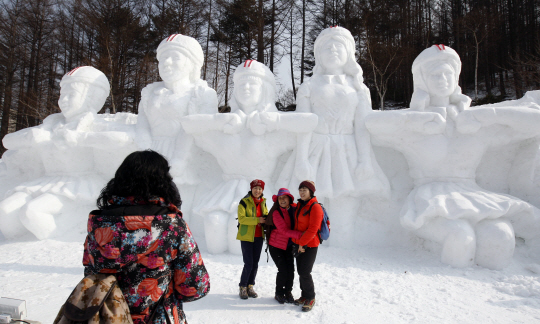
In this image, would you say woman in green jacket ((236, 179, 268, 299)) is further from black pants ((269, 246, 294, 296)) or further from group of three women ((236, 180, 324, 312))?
black pants ((269, 246, 294, 296))

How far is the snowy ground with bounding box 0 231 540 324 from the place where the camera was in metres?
2.35

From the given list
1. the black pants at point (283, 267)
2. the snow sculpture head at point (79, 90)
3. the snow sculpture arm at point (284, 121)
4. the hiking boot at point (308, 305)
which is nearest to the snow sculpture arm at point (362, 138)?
the snow sculpture arm at point (284, 121)

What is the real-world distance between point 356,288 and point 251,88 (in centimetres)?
267

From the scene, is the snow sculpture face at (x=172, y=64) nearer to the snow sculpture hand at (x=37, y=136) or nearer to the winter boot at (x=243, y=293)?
the snow sculpture hand at (x=37, y=136)

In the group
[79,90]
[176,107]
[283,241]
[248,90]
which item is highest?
[79,90]

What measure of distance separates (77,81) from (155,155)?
173 inches

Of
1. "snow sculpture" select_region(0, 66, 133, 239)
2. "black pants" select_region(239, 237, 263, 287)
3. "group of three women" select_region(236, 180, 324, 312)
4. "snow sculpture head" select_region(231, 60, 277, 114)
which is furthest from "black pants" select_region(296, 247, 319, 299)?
"snow sculpture" select_region(0, 66, 133, 239)

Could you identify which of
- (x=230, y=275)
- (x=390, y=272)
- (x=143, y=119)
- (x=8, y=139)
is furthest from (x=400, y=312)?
(x=8, y=139)

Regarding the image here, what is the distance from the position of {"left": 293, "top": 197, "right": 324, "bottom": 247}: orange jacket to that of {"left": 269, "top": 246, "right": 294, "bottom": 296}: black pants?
19cm

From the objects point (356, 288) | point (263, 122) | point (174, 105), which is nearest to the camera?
point (356, 288)

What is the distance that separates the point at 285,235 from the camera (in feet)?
7.80

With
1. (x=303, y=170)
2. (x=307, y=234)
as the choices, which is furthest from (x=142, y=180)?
(x=303, y=170)

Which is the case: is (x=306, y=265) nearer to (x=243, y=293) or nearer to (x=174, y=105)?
(x=243, y=293)

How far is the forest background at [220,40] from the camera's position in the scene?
12594 mm
